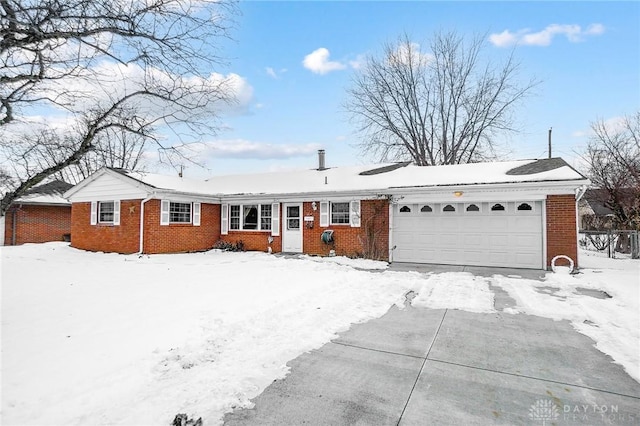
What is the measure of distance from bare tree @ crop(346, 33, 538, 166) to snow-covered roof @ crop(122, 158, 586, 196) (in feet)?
36.6

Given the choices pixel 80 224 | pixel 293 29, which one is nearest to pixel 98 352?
pixel 293 29

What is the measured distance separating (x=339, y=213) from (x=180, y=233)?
672 centimetres

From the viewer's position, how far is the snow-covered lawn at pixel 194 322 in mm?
2863

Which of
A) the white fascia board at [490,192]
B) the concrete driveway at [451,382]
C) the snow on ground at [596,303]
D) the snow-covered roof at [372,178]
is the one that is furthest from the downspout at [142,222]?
the snow on ground at [596,303]

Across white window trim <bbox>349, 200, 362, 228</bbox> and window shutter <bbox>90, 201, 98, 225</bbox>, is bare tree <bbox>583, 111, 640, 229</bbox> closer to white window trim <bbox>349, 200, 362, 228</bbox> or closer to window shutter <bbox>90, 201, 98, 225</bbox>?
white window trim <bbox>349, 200, 362, 228</bbox>

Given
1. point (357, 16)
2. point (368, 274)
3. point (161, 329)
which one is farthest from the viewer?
point (357, 16)

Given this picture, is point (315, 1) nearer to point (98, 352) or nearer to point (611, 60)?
point (98, 352)

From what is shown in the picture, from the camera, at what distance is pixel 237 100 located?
585cm

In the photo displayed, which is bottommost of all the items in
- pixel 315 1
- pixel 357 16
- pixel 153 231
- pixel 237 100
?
pixel 153 231

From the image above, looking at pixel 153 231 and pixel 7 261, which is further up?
pixel 153 231

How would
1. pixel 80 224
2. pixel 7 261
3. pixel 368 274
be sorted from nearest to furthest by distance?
pixel 368 274, pixel 7 261, pixel 80 224

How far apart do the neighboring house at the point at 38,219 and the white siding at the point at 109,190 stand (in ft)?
16.3

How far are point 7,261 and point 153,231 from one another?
179 inches

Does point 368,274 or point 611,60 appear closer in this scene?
point 368,274
